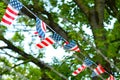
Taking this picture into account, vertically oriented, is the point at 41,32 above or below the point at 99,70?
below

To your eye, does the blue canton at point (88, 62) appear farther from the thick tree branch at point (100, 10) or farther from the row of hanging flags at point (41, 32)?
the thick tree branch at point (100, 10)

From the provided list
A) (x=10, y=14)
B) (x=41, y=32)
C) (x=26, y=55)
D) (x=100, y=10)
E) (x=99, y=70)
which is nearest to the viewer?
(x=10, y=14)

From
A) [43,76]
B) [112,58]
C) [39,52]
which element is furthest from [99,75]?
[39,52]

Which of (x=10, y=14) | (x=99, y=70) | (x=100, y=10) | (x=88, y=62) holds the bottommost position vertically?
(x=10, y=14)

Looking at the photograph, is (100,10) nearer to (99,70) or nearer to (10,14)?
(99,70)

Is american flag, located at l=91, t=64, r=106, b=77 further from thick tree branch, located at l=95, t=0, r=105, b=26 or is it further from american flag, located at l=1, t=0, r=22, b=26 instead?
american flag, located at l=1, t=0, r=22, b=26

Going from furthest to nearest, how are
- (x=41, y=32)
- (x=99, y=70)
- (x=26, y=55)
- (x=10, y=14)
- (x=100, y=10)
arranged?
(x=26, y=55), (x=100, y=10), (x=99, y=70), (x=41, y=32), (x=10, y=14)

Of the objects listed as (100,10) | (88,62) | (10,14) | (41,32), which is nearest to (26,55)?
(88,62)

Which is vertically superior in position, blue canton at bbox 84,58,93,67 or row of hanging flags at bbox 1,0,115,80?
blue canton at bbox 84,58,93,67

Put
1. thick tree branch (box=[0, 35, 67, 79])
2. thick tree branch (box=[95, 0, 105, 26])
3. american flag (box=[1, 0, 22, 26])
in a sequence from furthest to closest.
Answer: thick tree branch (box=[0, 35, 67, 79]), thick tree branch (box=[95, 0, 105, 26]), american flag (box=[1, 0, 22, 26])

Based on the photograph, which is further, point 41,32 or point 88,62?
point 88,62

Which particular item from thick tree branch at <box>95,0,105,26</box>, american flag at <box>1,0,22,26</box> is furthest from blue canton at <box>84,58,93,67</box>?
american flag at <box>1,0,22,26</box>

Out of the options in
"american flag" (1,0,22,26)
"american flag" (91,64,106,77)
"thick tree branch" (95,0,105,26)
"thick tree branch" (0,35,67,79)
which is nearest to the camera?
"american flag" (1,0,22,26)

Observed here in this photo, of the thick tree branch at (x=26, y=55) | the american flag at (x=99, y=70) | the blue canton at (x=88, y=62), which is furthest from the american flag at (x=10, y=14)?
the thick tree branch at (x=26, y=55)
